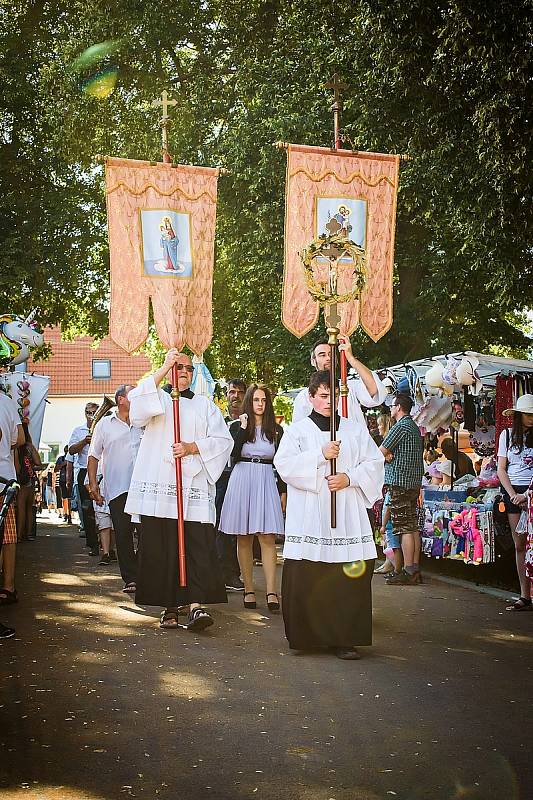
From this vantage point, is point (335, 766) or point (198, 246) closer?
point (335, 766)

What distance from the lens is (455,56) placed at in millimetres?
15242

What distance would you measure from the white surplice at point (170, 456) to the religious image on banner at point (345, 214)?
250 cm

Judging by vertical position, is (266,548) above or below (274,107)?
below

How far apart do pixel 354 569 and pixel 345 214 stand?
14.1ft

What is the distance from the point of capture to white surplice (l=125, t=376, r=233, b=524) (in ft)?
32.4

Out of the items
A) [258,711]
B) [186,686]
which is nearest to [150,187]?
[186,686]

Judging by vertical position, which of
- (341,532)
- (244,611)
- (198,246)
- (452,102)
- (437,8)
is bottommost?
(244,611)

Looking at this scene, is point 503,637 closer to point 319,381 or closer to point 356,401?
point 356,401

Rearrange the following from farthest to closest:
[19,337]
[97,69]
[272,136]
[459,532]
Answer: [97,69], [272,136], [19,337], [459,532]

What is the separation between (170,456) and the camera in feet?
32.9

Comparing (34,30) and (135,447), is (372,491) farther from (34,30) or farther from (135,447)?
(34,30)

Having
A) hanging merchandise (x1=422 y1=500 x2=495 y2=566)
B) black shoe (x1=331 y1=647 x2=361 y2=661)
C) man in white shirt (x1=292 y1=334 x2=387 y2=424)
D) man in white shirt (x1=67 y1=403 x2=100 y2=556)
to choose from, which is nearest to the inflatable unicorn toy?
man in white shirt (x1=67 y1=403 x2=100 y2=556)

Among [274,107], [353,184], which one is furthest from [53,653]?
[274,107]

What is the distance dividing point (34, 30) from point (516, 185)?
17.5 meters
